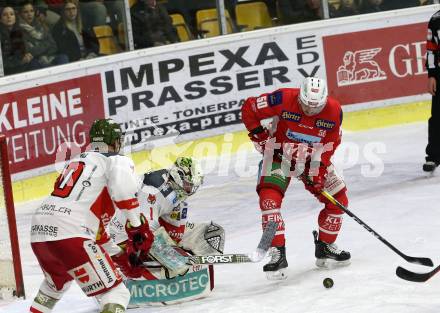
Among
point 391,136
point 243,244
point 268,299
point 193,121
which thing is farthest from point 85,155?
point 391,136

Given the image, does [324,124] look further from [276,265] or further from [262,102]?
[276,265]

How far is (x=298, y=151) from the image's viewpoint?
21.4ft

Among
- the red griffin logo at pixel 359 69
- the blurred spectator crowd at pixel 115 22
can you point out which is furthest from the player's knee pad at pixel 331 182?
the red griffin logo at pixel 359 69

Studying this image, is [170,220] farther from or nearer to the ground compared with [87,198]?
nearer to the ground

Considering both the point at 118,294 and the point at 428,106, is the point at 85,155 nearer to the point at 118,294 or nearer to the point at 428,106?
the point at 118,294

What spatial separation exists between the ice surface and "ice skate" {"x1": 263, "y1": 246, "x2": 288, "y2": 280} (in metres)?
0.05

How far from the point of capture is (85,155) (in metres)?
5.42

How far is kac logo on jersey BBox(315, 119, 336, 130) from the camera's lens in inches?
254

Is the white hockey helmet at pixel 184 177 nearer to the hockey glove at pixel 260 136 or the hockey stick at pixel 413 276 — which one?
the hockey glove at pixel 260 136

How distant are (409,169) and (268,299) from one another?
11.6ft

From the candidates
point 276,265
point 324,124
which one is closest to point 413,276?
point 276,265

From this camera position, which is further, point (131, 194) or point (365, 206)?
point (365, 206)

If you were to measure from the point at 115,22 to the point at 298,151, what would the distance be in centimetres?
385

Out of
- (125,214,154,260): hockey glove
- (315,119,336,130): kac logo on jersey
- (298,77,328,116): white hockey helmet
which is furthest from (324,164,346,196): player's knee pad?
(125,214,154,260): hockey glove
